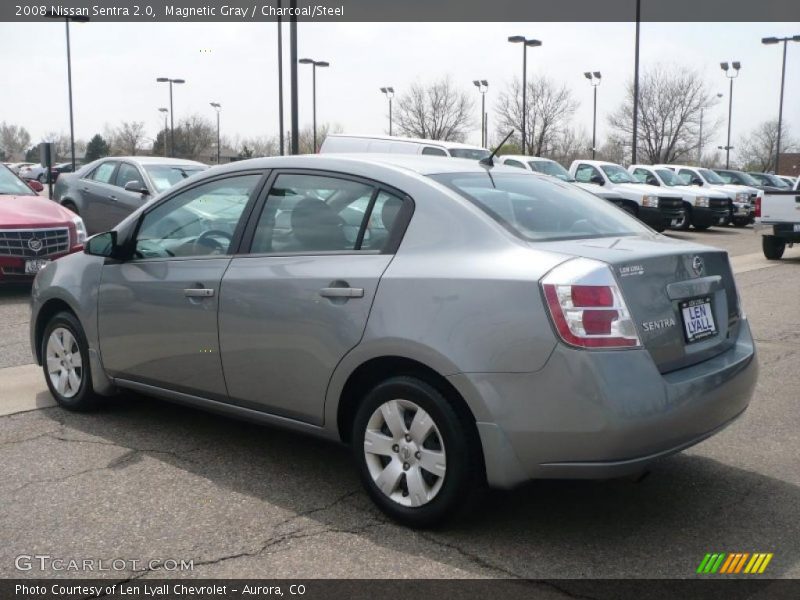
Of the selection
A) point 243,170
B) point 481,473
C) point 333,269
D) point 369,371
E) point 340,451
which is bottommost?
point 340,451

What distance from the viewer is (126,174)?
1454 cm

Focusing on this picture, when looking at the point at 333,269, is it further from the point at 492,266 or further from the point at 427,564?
the point at 427,564

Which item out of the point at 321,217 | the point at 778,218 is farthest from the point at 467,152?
the point at 321,217

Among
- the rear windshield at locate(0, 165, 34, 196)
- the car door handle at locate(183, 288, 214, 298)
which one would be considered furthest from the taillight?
the rear windshield at locate(0, 165, 34, 196)

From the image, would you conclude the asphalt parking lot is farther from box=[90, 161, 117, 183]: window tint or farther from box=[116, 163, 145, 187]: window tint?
box=[90, 161, 117, 183]: window tint

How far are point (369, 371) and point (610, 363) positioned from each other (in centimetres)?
110

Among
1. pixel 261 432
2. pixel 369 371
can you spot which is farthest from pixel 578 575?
pixel 261 432

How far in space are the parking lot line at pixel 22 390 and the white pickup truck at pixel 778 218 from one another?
1367 cm

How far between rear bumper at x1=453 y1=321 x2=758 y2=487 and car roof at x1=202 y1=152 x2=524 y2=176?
47.4 inches

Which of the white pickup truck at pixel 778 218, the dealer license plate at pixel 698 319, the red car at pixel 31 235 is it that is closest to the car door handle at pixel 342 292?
the dealer license plate at pixel 698 319

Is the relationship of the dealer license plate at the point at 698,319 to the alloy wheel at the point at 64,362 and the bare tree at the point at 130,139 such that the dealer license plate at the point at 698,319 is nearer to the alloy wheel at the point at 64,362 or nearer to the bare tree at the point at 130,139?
the alloy wheel at the point at 64,362

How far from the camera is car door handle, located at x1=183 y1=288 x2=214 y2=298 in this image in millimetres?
4518

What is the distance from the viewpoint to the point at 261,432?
520cm

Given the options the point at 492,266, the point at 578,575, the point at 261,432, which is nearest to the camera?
the point at 578,575
